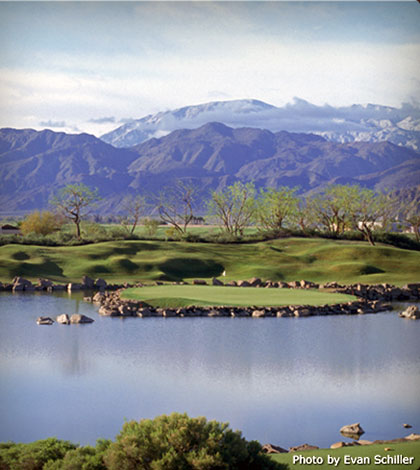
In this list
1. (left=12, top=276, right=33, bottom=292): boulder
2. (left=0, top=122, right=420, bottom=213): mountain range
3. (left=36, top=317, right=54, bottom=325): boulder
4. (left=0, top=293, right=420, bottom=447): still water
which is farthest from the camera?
(left=0, top=122, right=420, bottom=213): mountain range

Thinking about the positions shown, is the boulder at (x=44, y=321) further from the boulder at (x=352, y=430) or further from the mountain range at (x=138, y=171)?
the mountain range at (x=138, y=171)

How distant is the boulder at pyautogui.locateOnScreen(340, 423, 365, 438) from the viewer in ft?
26.8

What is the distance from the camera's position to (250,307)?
18438 mm

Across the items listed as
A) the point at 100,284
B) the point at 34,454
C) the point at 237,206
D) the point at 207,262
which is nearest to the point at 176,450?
the point at 34,454

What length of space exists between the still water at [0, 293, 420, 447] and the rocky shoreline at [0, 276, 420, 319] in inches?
60.4

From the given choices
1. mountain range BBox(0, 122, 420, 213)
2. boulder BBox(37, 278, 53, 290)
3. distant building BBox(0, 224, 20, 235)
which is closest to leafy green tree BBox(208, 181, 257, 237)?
distant building BBox(0, 224, 20, 235)

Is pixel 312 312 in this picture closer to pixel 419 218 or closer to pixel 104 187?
pixel 419 218

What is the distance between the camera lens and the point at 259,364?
11.6 metres

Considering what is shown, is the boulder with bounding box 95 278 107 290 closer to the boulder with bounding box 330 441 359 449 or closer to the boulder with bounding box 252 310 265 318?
the boulder with bounding box 252 310 265 318

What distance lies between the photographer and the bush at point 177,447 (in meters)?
5.30

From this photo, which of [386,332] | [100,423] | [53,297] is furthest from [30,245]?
[100,423]

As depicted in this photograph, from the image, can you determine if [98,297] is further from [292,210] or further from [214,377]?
[292,210]

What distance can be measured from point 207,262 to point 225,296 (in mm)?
7742

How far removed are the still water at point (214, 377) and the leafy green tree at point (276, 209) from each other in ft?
73.1
